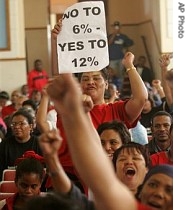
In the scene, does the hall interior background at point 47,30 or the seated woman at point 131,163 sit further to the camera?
the hall interior background at point 47,30

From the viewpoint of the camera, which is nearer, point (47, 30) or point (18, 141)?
point (18, 141)

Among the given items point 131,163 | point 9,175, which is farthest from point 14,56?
point 131,163

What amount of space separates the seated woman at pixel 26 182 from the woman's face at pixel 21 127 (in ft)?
5.87

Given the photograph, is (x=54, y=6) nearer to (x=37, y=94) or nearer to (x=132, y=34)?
(x=132, y=34)

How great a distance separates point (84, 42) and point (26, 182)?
93 cm

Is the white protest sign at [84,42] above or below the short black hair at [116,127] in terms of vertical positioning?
above

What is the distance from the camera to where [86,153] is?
→ 2.12 m

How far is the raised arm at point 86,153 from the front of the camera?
208cm

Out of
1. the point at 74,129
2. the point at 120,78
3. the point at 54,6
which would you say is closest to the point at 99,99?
the point at 74,129

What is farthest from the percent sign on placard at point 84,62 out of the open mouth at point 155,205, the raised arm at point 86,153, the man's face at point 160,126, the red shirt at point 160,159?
the raised arm at point 86,153

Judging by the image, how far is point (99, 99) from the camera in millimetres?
4121

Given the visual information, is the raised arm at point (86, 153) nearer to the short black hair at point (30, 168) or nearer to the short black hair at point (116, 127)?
the short black hair at point (116, 127)

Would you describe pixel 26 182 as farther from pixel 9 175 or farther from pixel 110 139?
pixel 9 175

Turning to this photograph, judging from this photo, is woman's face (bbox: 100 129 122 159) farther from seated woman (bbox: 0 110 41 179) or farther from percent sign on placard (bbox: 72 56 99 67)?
seated woman (bbox: 0 110 41 179)
